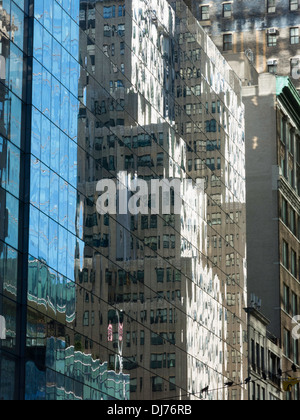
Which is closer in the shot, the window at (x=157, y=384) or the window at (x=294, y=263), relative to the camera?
the window at (x=157, y=384)

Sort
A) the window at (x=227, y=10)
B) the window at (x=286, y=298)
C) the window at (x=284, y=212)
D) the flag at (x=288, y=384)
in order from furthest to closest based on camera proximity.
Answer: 1. the window at (x=227, y=10)
2. the window at (x=284, y=212)
3. the window at (x=286, y=298)
4. the flag at (x=288, y=384)

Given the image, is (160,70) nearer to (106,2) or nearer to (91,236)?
(106,2)

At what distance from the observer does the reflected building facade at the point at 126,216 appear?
2016 inches

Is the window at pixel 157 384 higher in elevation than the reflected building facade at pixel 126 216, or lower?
lower

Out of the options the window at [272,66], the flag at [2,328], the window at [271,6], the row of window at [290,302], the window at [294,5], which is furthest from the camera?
the window at [294,5]

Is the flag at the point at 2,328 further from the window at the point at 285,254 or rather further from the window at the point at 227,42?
the window at the point at 227,42

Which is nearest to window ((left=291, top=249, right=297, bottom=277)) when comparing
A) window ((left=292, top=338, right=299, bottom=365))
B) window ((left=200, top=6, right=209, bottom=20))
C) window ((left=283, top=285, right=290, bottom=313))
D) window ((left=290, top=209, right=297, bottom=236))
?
window ((left=290, top=209, right=297, bottom=236))

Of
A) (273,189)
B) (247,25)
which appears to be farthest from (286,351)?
(247,25)

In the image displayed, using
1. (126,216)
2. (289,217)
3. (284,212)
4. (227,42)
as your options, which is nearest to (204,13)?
(227,42)

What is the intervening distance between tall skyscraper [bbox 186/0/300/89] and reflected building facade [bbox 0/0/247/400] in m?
36.3

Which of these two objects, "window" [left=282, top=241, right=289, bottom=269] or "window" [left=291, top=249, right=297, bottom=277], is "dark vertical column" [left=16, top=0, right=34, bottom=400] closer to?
"window" [left=282, top=241, right=289, bottom=269]

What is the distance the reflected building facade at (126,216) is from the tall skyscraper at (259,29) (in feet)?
119

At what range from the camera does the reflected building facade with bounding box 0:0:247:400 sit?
168ft

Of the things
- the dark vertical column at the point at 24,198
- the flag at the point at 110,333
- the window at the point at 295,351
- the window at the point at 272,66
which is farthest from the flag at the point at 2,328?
the window at the point at 272,66
